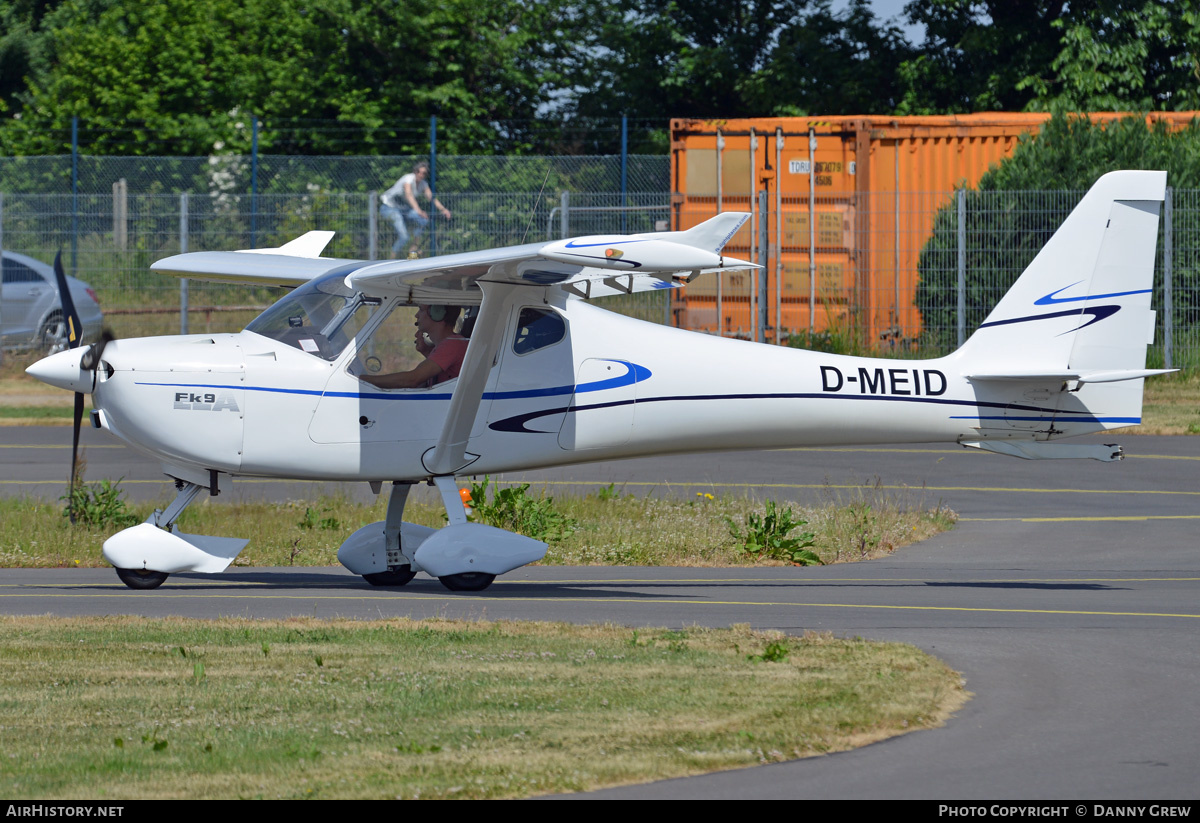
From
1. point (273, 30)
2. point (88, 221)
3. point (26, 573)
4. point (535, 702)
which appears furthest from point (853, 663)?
point (273, 30)

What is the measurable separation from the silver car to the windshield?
15593 millimetres

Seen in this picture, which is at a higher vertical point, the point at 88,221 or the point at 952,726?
the point at 88,221

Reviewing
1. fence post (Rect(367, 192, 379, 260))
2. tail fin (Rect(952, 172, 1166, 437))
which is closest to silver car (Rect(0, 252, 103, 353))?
fence post (Rect(367, 192, 379, 260))

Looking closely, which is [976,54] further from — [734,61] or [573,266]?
[573,266]

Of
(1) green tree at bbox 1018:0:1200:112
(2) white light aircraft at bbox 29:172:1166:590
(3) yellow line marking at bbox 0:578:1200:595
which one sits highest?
(1) green tree at bbox 1018:0:1200:112

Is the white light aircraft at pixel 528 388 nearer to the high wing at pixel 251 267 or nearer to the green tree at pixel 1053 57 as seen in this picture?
the high wing at pixel 251 267

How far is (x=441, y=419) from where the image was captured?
10.9 m

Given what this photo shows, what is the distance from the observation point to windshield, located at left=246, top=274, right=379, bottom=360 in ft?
35.4

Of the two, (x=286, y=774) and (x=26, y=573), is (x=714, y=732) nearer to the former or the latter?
(x=286, y=774)

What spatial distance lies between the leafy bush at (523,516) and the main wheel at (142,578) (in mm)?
3117

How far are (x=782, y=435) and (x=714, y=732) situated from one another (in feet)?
15.7

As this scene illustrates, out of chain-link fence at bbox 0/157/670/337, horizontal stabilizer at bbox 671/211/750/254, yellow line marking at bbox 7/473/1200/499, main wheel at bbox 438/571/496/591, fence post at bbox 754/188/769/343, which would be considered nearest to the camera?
horizontal stabilizer at bbox 671/211/750/254

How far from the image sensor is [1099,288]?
11.3 m

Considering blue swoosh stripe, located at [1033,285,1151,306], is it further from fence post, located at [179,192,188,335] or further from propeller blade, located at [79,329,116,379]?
fence post, located at [179,192,188,335]
